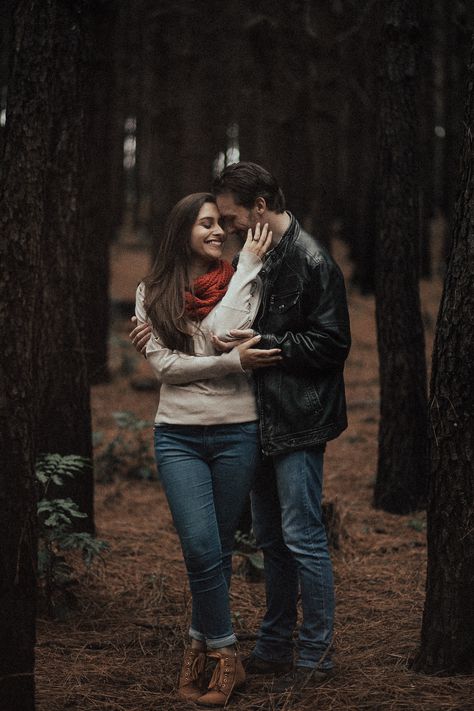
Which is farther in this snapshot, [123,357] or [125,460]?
[123,357]

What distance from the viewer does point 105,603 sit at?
5.22 metres

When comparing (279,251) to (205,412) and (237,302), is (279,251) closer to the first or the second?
(237,302)

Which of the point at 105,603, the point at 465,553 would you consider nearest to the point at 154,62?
the point at 105,603

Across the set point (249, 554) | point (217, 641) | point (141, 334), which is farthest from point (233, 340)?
point (249, 554)

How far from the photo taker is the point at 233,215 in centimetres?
389

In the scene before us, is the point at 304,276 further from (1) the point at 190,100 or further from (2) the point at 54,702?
(1) the point at 190,100

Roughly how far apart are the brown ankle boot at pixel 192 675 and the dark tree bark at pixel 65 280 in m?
2.32

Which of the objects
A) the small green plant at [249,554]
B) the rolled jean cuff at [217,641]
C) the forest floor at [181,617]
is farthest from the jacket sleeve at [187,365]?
the small green plant at [249,554]

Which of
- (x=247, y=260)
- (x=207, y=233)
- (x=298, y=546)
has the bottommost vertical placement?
(x=298, y=546)

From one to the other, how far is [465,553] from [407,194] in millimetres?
3765

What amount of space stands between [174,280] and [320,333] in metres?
0.73

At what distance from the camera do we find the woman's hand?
12.5ft

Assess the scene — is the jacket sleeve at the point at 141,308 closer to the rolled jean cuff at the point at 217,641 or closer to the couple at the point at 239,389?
the couple at the point at 239,389

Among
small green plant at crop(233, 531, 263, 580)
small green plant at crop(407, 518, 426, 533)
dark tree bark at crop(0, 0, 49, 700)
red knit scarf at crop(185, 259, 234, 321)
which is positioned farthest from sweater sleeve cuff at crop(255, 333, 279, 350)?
small green plant at crop(407, 518, 426, 533)
